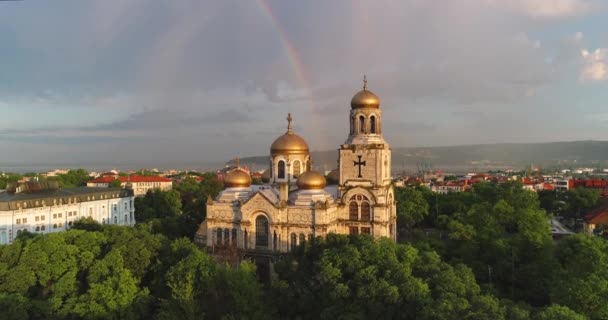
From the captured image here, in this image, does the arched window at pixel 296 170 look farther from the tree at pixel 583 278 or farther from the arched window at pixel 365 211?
the tree at pixel 583 278

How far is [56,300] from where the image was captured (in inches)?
1289

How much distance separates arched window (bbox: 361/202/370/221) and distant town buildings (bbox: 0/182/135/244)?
38.9 metres

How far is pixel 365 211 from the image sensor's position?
45.4 m

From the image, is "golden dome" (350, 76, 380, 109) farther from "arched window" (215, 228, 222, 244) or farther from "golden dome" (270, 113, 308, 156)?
"arched window" (215, 228, 222, 244)

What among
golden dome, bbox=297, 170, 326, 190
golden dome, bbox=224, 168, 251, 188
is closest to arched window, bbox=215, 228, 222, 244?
golden dome, bbox=224, 168, 251, 188

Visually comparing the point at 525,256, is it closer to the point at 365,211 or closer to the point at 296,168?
the point at 365,211

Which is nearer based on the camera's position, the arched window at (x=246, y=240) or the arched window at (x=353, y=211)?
the arched window at (x=246, y=240)

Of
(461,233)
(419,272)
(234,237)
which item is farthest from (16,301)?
(461,233)

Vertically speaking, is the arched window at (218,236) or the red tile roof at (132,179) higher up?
the red tile roof at (132,179)

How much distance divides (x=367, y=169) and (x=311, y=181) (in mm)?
5427

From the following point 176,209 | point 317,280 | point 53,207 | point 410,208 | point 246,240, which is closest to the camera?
point 317,280

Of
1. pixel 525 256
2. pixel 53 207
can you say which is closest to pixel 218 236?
pixel 525 256

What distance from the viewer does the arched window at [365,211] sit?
45281 mm

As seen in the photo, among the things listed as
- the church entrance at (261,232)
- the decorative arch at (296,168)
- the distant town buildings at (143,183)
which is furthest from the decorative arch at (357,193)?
the distant town buildings at (143,183)
